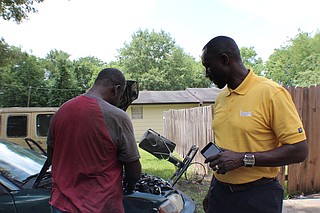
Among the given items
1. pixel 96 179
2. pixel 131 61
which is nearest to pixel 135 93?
pixel 96 179

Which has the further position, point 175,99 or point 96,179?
point 175,99

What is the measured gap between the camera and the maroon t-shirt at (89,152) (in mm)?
2021

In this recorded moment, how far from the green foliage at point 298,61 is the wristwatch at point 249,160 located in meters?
32.6

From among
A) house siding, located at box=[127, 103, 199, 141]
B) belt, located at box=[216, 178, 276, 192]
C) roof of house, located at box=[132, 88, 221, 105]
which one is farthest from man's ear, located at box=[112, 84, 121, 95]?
house siding, located at box=[127, 103, 199, 141]

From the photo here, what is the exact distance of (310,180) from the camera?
5746 mm

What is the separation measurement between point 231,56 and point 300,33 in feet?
136

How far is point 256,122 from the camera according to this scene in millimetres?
1809

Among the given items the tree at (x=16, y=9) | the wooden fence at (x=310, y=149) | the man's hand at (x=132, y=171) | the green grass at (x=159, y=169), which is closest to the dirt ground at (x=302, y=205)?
the wooden fence at (x=310, y=149)

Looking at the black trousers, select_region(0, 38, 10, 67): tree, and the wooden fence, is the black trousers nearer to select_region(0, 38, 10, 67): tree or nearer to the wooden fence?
the wooden fence

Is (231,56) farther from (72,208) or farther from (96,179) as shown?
(72,208)

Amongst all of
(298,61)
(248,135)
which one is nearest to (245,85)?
(248,135)

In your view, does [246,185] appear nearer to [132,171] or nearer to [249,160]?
[249,160]

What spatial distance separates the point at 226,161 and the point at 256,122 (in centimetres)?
30

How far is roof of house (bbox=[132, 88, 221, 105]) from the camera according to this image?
63.4ft
